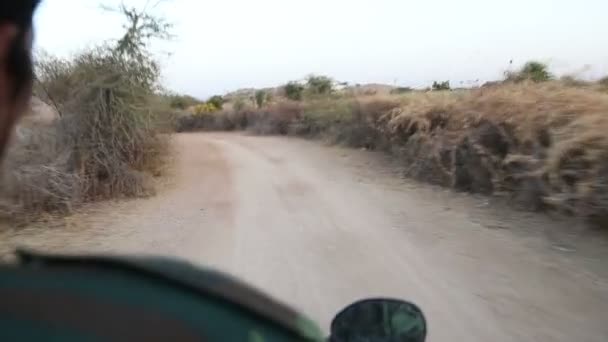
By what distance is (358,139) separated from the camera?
46.8 feet

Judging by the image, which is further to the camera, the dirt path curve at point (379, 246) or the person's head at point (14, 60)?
the dirt path curve at point (379, 246)

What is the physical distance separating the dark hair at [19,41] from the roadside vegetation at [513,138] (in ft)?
18.4

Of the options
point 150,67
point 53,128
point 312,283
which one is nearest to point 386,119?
point 150,67

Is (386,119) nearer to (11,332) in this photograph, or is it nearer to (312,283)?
(312,283)

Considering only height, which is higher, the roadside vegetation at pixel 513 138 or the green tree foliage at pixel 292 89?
the green tree foliage at pixel 292 89

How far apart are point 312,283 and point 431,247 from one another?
1.58 meters

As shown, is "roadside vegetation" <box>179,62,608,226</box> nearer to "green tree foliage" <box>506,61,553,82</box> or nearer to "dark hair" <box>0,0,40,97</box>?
"green tree foliage" <box>506,61,553,82</box>

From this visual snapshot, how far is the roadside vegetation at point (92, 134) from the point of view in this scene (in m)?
7.48

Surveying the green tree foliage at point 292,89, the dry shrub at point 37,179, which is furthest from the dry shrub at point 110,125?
the green tree foliage at point 292,89

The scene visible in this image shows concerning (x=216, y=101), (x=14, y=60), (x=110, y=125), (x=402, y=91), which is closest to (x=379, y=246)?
(x=14, y=60)

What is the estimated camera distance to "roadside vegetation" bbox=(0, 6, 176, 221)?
748 centimetres

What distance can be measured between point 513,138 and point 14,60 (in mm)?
7309

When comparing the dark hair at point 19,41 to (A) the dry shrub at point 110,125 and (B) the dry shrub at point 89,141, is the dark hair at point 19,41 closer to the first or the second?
(B) the dry shrub at point 89,141

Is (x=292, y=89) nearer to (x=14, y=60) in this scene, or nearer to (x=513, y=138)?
(x=513, y=138)
